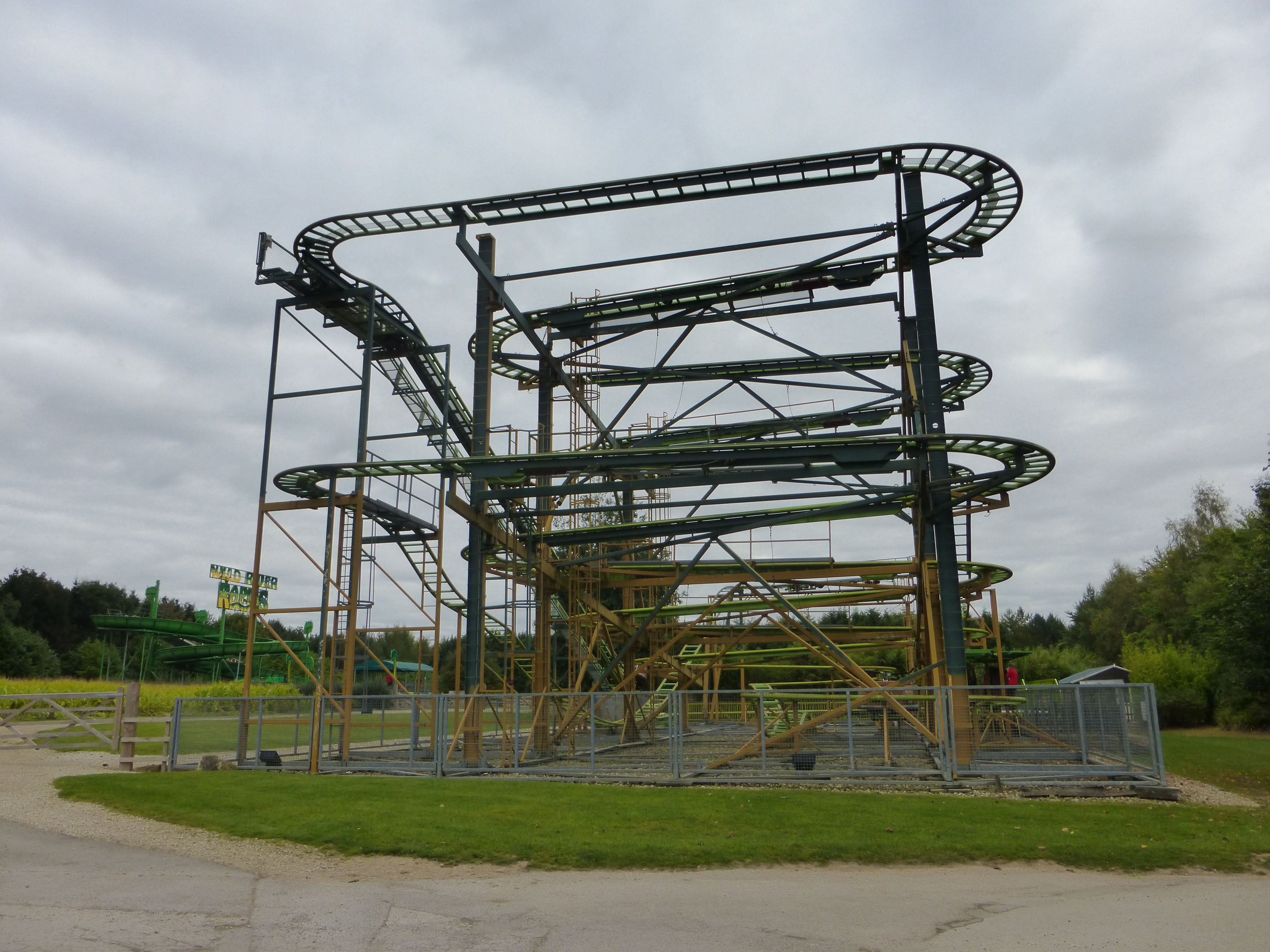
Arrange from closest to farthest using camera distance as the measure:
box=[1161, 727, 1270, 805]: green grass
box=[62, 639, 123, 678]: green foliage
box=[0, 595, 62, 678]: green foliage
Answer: box=[1161, 727, 1270, 805]: green grass < box=[0, 595, 62, 678]: green foliage < box=[62, 639, 123, 678]: green foliage

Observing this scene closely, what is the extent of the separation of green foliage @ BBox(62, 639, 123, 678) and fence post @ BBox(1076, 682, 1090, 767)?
240ft

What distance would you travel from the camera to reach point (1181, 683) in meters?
44.7

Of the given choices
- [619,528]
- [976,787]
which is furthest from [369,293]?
[976,787]

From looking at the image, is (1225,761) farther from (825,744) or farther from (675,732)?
(675,732)

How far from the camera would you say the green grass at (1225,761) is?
18.8m

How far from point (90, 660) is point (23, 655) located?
22.8ft

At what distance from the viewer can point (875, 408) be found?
28.2 metres

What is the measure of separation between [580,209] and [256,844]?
16256 millimetres

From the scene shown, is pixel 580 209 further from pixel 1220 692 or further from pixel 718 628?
pixel 1220 692

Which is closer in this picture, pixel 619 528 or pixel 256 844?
pixel 256 844

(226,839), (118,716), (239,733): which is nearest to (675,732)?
(226,839)

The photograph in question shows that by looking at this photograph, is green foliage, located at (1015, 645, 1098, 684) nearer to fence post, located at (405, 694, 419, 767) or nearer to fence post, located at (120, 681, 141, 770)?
fence post, located at (405, 694, 419, 767)

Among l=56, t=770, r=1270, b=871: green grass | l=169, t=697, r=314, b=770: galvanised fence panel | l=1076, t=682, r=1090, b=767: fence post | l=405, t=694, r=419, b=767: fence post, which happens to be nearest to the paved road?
l=56, t=770, r=1270, b=871: green grass

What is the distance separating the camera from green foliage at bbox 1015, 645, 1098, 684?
5441 centimetres
